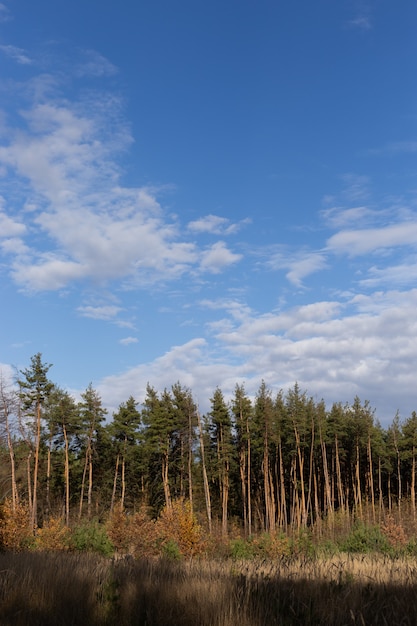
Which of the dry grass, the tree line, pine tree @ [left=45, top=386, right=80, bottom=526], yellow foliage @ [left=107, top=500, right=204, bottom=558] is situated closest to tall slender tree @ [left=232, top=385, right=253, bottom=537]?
the tree line

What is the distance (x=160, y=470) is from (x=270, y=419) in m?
14.0

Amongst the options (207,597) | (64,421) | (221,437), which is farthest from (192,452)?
(207,597)

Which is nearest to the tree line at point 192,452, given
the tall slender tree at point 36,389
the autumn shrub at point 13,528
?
Answer: the tall slender tree at point 36,389

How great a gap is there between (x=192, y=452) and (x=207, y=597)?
181ft

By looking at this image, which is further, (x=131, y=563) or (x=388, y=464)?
(x=388, y=464)

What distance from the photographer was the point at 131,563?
6.69m

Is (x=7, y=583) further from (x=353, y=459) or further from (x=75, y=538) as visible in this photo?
(x=353, y=459)

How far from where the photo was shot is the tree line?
180 feet

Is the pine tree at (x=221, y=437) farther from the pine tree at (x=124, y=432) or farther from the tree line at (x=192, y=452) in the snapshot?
the pine tree at (x=124, y=432)

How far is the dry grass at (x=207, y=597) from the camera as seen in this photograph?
4.26 metres

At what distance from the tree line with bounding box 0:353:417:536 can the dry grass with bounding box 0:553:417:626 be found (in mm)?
42806

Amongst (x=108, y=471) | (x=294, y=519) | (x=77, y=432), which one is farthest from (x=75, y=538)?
(x=294, y=519)

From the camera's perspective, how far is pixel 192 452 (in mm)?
58438

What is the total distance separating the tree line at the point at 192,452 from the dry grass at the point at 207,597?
42806mm
